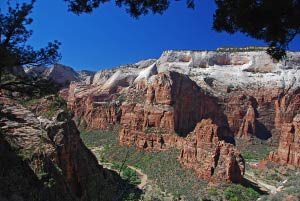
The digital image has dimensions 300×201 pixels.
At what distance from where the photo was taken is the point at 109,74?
14150cm

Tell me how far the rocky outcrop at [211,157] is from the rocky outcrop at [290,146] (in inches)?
824

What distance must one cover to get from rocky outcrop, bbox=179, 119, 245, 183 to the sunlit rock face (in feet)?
36.8

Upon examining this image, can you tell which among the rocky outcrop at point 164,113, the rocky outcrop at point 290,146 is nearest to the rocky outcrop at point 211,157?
the rocky outcrop at point 164,113

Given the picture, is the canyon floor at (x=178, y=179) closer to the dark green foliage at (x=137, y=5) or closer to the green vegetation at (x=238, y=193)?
the green vegetation at (x=238, y=193)

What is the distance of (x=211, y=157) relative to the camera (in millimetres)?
51094

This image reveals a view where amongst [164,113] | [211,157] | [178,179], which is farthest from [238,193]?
[164,113]

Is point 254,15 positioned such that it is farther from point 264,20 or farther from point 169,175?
point 169,175

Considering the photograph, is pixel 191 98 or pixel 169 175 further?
pixel 191 98

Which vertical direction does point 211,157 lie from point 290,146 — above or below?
below

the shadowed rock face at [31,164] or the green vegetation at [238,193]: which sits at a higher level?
the shadowed rock face at [31,164]

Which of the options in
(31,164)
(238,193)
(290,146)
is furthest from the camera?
(290,146)

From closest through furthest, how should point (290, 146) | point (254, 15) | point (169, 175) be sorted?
point (254, 15) → point (169, 175) → point (290, 146)

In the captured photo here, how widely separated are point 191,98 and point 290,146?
36.3m

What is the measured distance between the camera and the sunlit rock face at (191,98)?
8262 centimetres
